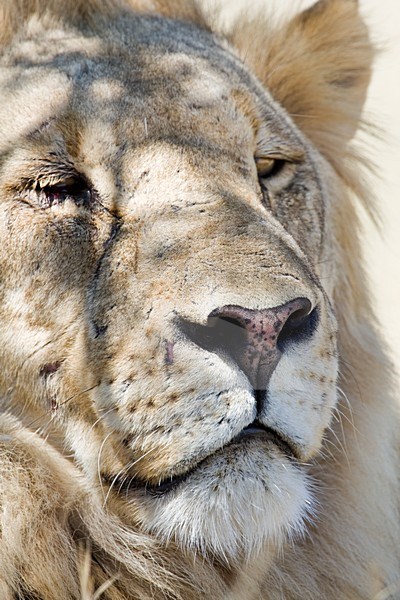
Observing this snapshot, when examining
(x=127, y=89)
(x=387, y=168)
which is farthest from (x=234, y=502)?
(x=387, y=168)

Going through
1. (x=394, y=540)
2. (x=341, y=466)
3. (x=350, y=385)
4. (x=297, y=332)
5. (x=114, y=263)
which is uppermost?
(x=114, y=263)

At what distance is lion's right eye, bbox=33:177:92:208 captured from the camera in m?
2.70

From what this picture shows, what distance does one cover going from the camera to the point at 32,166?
269cm

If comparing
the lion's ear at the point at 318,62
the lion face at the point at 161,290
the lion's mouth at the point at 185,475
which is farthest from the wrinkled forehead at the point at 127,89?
the lion's mouth at the point at 185,475

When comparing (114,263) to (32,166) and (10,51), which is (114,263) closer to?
(32,166)

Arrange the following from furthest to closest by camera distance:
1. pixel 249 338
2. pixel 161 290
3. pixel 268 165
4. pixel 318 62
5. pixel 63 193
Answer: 1. pixel 318 62
2. pixel 268 165
3. pixel 63 193
4. pixel 161 290
5. pixel 249 338

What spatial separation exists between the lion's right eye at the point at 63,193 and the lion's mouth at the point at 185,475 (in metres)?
0.78

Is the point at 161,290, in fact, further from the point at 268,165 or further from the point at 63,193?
the point at 268,165

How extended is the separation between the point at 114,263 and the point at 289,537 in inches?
36.4

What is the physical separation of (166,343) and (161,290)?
164mm

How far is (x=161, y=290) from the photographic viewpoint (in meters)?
2.34

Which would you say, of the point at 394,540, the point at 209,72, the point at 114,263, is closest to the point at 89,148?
the point at 114,263

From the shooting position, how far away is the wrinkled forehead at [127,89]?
274 cm

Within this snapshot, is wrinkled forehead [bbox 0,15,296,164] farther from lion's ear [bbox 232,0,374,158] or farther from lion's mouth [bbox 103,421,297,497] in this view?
lion's mouth [bbox 103,421,297,497]
